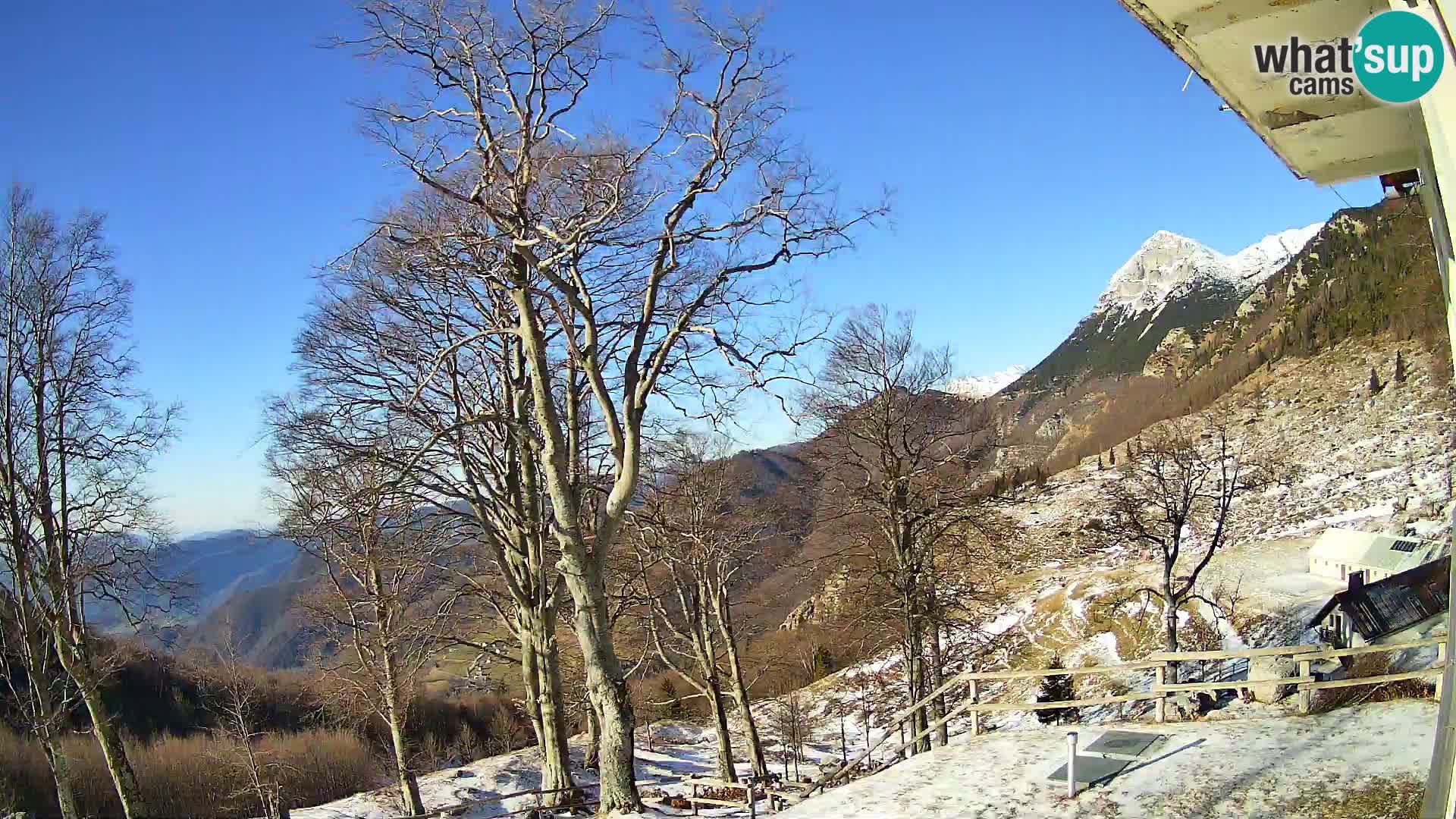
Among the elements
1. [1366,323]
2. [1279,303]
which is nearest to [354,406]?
[1366,323]

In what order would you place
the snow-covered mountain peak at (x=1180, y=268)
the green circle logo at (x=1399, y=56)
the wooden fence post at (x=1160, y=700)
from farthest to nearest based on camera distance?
the snow-covered mountain peak at (x=1180, y=268) → the wooden fence post at (x=1160, y=700) → the green circle logo at (x=1399, y=56)

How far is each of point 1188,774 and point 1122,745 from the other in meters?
1.37

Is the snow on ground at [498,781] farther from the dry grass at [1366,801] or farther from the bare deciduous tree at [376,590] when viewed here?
the dry grass at [1366,801]

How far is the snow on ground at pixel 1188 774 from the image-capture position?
24.7 ft

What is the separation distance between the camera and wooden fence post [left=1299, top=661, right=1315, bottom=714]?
9711mm

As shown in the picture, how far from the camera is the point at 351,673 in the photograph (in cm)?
1942

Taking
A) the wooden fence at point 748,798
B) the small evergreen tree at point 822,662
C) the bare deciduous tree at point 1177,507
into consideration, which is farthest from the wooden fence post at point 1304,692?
the small evergreen tree at point 822,662

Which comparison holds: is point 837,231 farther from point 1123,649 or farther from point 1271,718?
point 1123,649

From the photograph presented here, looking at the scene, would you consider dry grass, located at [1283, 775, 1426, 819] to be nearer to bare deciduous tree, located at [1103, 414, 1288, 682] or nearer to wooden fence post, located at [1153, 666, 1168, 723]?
wooden fence post, located at [1153, 666, 1168, 723]

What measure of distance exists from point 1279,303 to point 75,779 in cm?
9579

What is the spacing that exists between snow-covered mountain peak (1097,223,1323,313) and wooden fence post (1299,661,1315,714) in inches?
4906

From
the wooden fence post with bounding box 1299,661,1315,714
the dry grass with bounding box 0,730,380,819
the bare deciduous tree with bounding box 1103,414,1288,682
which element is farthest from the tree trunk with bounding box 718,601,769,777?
the dry grass with bounding box 0,730,380,819

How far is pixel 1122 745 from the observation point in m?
9.80

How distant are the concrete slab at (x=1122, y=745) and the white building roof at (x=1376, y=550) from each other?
12.7 metres
